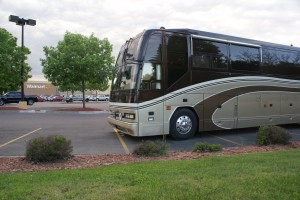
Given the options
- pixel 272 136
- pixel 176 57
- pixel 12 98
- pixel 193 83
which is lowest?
pixel 272 136

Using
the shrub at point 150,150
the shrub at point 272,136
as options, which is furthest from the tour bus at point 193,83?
the shrub at point 272,136

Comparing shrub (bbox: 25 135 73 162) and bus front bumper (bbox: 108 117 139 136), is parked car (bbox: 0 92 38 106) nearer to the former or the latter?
bus front bumper (bbox: 108 117 139 136)

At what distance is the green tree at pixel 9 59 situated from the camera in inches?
1059

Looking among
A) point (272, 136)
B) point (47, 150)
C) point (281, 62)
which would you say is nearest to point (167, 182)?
point (47, 150)

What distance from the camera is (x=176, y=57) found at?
441 inches

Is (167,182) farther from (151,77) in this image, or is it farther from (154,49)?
(154,49)

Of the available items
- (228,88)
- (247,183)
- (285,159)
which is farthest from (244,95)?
(247,183)

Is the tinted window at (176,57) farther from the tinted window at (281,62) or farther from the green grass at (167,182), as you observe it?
the green grass at (167,182)

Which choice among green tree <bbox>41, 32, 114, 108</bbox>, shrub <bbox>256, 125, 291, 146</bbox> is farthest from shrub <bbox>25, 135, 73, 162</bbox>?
green tree <bbox>41, 32, 114, 108</bbox>

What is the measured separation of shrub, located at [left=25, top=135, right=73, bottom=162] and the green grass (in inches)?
39.1

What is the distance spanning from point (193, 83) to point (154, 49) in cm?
187

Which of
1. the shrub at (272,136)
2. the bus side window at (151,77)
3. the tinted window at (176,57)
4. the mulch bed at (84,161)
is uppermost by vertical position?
the tinted window at (176,57)

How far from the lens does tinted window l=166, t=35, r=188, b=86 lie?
11.1 m

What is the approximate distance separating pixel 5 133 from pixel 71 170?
8172 mm
